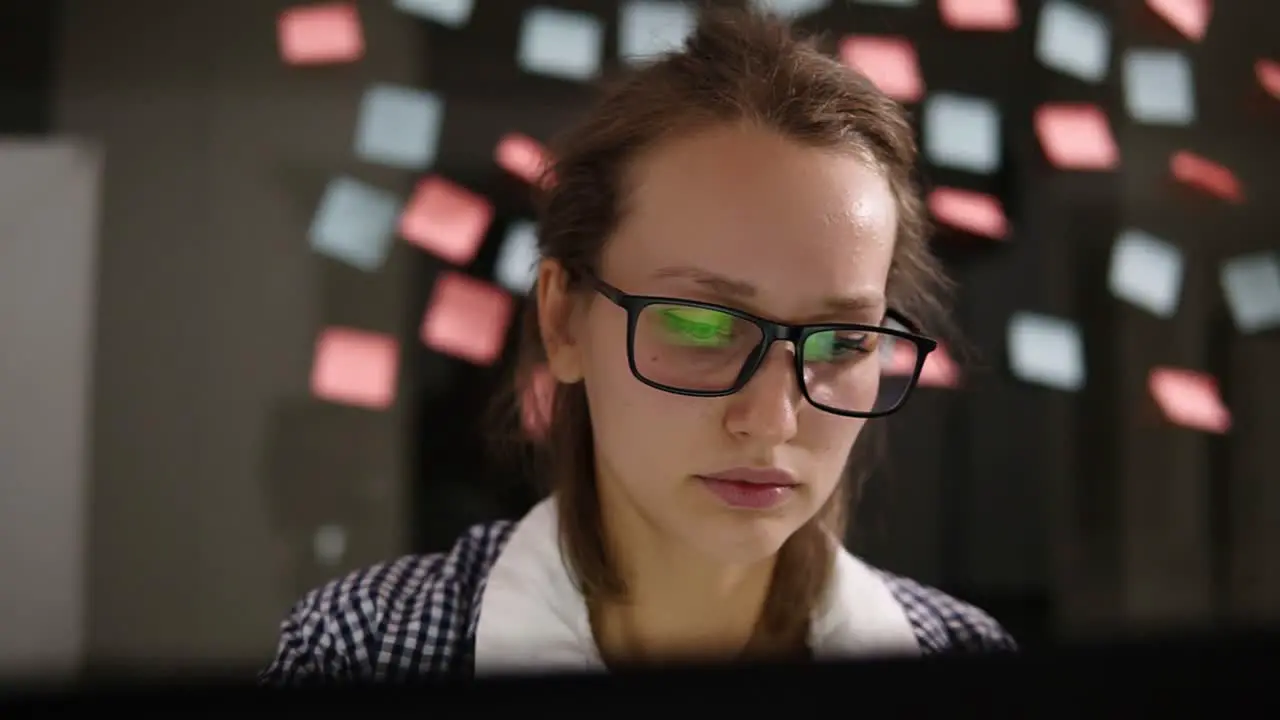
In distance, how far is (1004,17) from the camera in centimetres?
93

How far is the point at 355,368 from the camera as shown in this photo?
814 millimetres

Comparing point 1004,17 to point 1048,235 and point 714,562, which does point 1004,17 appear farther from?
point 714,562

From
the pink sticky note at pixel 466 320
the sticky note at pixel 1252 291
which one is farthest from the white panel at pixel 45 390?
the sticky note at pixel 1252 291

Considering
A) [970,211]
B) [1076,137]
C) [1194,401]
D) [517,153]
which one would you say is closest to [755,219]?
[517,153]

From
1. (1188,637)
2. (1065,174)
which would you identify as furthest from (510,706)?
(1065,174)

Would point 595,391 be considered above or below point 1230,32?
below

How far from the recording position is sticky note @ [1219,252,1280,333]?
3.29 feet

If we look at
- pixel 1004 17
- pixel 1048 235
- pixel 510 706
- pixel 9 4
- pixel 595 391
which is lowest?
pixel 510 706

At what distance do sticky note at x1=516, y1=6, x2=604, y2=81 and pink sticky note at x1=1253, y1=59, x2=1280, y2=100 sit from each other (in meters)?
0.72

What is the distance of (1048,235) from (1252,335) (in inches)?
10.7

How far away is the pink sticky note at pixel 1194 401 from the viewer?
38.6 inches

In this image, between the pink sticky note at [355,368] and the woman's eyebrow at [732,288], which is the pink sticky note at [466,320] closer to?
the pink sticky note at [355,368]

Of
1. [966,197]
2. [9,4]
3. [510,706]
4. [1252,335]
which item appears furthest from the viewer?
[1252,335]

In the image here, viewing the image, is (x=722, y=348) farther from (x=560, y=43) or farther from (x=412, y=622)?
(x=560, y=43)
